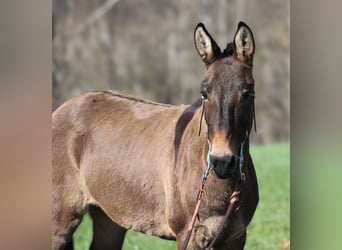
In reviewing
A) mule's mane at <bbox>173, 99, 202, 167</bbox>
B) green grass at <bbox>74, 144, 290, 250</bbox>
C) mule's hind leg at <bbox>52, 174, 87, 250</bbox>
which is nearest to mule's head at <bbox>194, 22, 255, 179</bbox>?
mule's mane at <bbox>173, 99, 202, 167</bbox>

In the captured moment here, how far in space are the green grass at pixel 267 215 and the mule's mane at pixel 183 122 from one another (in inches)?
22.8

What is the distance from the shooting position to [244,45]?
8.52 feet

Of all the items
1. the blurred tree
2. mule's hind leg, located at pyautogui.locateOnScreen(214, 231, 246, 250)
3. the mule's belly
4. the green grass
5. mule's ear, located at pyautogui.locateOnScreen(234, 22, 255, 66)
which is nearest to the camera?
mule's ear, located at pyautogui.locateOnScreen(234, 22, 255, 66)

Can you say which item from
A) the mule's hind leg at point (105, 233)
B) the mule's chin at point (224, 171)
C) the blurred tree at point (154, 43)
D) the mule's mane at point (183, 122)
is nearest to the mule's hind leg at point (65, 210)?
the mule's hind leg at point (105, 233)

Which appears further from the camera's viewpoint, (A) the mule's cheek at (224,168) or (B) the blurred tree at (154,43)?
(B) the blurred tree at (154,43)

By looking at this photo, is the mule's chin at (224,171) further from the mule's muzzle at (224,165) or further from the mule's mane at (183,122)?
the mule's mane at (183,122)

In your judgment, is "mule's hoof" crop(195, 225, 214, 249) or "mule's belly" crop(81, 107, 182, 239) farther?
"mule's belly" crop(81, 107, 182, 239)

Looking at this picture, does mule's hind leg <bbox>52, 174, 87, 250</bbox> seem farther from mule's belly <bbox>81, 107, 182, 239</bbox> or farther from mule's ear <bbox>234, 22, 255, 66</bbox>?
mule's ear <bbox>234, 22, 255, 66</bbox>

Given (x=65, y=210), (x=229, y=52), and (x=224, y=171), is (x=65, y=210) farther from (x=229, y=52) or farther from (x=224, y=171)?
(x=229, y=52)

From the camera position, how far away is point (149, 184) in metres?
2.90

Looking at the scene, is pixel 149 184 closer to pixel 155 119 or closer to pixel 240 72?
pixel 155 119

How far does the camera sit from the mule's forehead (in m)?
2.50

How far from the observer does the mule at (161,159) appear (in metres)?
2.50
